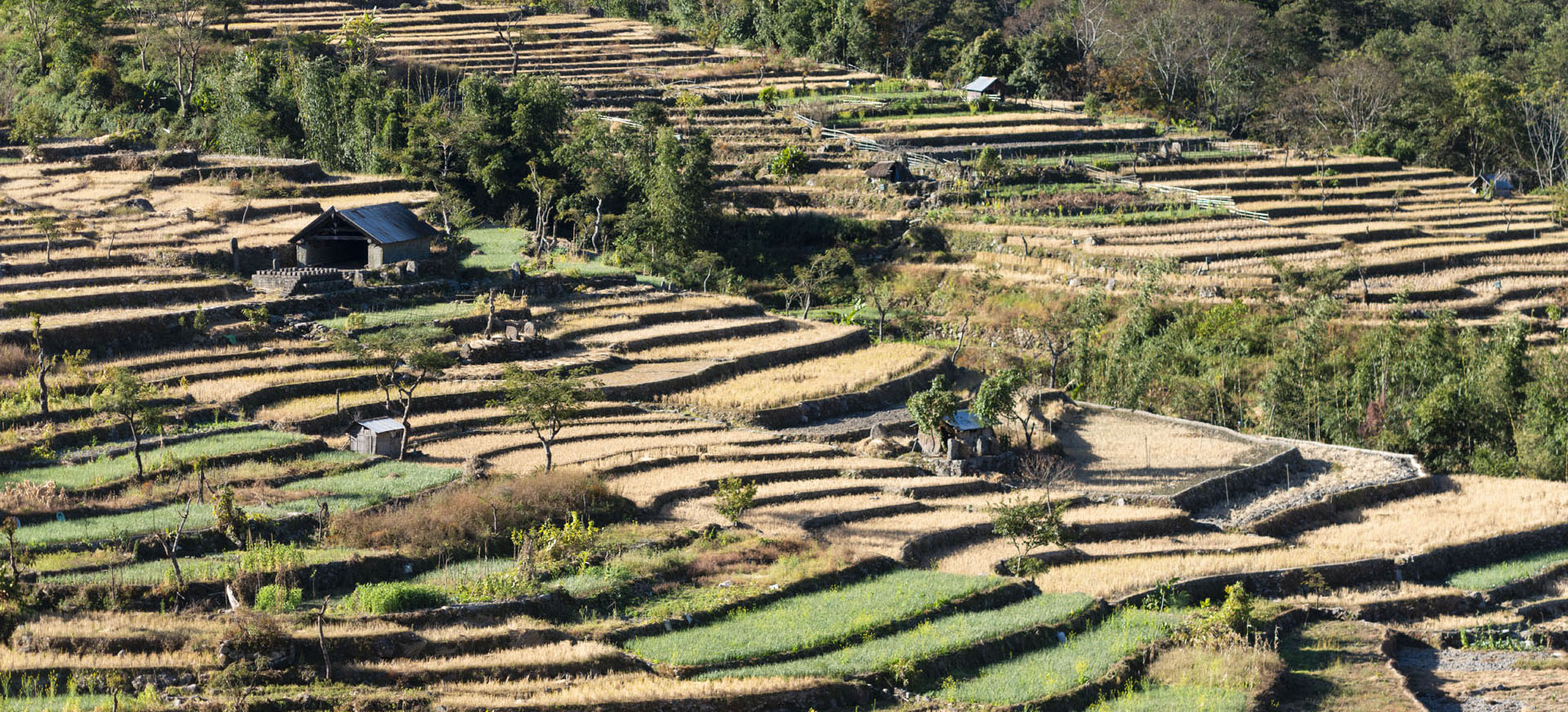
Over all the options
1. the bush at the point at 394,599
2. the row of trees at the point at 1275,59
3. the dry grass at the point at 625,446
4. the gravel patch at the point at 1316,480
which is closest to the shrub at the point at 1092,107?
the row of trees at the point at 1275,59

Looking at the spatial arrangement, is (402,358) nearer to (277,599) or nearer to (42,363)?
(42,363)

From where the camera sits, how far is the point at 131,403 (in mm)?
26891

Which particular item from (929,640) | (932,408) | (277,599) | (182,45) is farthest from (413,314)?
(182,45)

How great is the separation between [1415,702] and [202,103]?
165 feet

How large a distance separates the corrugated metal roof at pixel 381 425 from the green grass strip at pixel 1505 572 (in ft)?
68.6

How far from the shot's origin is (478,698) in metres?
18.0

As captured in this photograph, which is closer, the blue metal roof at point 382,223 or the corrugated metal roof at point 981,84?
the blue metal roof at point 382,223

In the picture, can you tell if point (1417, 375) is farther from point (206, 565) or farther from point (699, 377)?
point (206, 565)

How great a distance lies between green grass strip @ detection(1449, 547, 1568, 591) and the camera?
29.2 meters

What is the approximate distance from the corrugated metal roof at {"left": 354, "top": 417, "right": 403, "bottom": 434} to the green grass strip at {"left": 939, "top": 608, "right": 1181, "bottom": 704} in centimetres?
1385

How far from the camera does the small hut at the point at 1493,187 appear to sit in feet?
207

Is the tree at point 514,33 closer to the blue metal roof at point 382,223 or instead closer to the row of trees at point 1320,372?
the blue metal roof at point 382,223

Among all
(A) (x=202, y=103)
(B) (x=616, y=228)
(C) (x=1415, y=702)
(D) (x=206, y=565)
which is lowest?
(C) (x=1415, y=702)

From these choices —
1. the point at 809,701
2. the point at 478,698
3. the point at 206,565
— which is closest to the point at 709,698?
the point at 809,701
